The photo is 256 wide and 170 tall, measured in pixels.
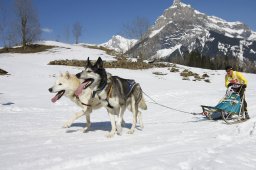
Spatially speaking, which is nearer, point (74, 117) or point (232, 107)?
point (74, 117)

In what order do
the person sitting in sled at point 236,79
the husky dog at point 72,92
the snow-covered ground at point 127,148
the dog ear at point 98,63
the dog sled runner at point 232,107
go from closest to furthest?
the snow-covered ground at point 127,148 < the dog ear at point 98,63 < the husky dog at point 72,92 < the dog sled runner at point 232,107 < the person sitting in sled at point 236,79

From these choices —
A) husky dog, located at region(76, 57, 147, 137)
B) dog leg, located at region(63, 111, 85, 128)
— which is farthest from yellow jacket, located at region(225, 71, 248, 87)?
dog leg, located at region(63, 111, 85, 128)

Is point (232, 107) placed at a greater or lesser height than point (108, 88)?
lesser

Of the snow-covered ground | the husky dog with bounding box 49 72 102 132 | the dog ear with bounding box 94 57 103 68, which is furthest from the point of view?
the husky dog with bounding box 49 72 102 132

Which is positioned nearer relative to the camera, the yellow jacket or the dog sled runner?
the dog sled runner

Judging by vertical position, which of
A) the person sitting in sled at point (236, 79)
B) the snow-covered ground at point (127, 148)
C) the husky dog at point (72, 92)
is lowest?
the snow-covered ground at point (127, 148)

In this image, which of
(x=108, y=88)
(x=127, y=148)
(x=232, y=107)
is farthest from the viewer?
(x=232, y=107)

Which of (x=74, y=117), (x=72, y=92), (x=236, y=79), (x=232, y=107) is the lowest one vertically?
(x=74, y=117)

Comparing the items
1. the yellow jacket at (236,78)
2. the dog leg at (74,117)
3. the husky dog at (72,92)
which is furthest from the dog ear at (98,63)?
the yellow jacket at (236,78)

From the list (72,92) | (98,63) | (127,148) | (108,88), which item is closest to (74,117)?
(72,92)

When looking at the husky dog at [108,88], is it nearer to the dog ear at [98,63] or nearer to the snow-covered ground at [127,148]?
the dog ear at [98,63]

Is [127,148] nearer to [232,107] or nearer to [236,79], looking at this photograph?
[232,107]

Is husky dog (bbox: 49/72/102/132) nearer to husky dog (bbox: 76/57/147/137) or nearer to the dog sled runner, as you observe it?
husky dog (bbox: 76/57/147/137)

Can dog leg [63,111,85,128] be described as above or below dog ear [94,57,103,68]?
below
